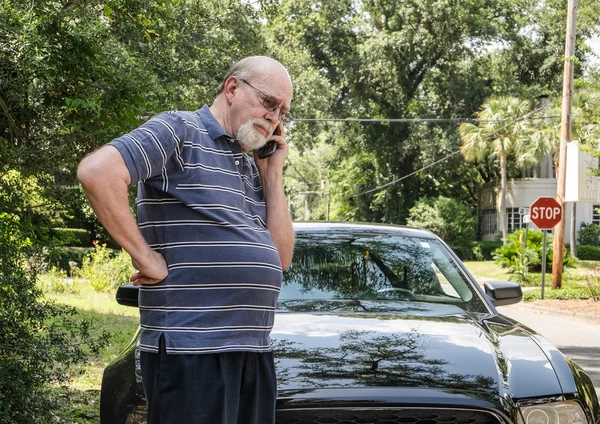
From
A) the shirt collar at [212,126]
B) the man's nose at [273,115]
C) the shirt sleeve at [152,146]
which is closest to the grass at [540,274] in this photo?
the man's nose at [273,115]

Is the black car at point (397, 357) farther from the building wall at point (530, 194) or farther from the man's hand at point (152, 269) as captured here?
the building wall at point (530, 194)

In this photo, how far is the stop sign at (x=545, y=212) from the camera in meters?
21.0

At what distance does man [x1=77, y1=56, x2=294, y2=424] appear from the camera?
2430 mm

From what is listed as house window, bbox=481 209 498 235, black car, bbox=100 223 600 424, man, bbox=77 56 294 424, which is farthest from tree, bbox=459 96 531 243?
man, bbox=77 56 294 424

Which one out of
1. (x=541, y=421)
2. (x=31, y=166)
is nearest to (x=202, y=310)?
(x=541, y=421)

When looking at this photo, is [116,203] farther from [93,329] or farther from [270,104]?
[93,329]

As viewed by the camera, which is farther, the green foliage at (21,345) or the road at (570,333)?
the road at (570,333)

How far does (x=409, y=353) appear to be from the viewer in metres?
3.56

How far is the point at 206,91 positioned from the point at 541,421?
18171mm

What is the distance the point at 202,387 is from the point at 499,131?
41.7 meters

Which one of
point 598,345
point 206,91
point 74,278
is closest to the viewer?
point 598,345

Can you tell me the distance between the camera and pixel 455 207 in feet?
152

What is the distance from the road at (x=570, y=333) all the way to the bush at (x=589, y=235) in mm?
26490

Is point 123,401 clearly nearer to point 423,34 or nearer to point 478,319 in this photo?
point 478,319
